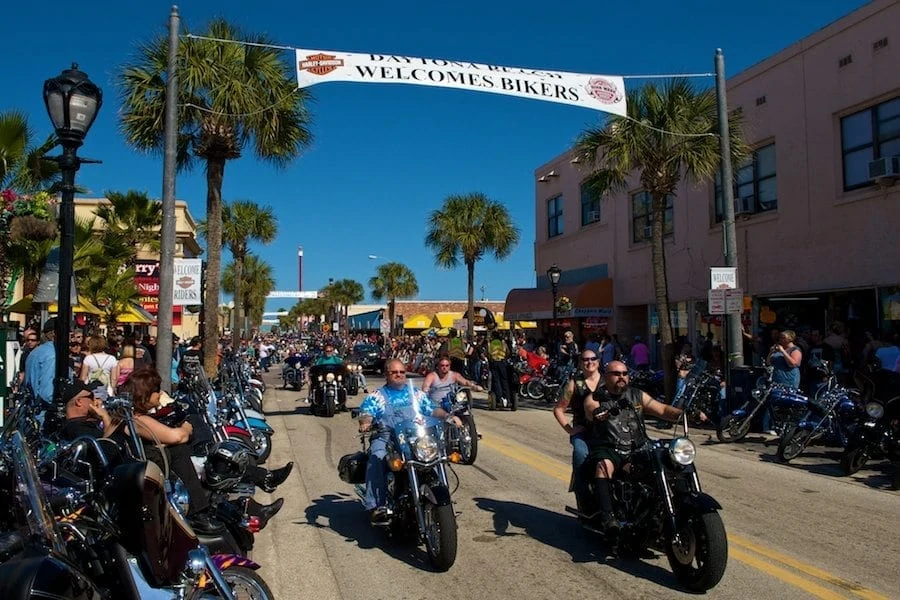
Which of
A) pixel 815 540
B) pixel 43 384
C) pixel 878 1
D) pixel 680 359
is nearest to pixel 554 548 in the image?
pixel 815 540

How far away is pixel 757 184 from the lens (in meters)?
20.7

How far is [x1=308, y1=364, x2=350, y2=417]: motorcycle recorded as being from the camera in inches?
664

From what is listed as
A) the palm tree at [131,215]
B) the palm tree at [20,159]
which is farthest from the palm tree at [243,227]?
the palm tree at [20,159]

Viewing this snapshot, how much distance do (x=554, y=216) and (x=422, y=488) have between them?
95.5 feet

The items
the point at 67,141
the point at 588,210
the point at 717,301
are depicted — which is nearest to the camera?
the point at 67,141

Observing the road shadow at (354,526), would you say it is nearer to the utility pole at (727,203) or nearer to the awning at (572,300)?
the utility pole at (727,203)

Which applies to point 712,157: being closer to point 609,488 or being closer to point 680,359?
point 680,359

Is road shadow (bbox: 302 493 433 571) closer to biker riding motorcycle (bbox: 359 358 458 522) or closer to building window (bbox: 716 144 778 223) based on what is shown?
biker riding motorcycle (bbox: 359 358 458 522)

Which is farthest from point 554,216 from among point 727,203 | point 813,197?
point 727,203

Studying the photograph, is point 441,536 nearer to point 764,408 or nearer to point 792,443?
point 792,443

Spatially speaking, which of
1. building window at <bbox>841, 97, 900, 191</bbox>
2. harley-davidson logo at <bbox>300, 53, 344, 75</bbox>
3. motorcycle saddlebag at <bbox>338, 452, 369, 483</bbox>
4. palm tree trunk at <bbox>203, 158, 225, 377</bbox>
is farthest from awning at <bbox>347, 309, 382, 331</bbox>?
motorcycle saddlebag at <bbox>338, 452, 369, 483</bbox>

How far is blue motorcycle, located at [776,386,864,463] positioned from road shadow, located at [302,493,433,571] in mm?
6238

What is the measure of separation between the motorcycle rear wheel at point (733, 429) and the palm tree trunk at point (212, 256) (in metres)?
11.0

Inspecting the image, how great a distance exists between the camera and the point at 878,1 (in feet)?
54.4
